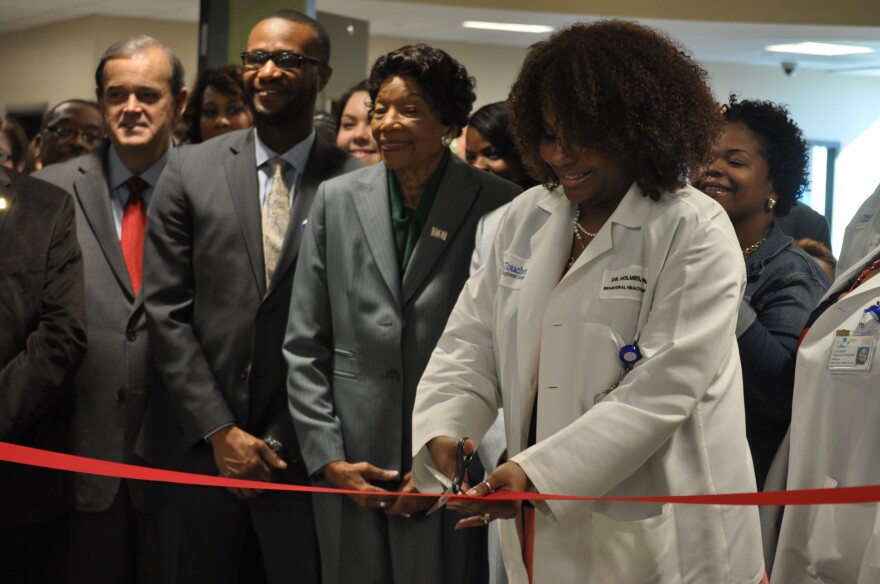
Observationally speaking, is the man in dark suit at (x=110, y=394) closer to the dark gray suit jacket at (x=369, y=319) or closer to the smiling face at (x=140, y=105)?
the smiling face at (x=140, y=105)

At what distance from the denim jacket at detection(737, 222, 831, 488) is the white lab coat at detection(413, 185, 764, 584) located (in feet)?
1.79

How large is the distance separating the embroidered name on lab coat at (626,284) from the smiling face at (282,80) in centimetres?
158

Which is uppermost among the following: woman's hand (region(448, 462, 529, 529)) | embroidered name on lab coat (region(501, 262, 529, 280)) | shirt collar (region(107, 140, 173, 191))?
shirt collar (region(107, 140, 173, 191))

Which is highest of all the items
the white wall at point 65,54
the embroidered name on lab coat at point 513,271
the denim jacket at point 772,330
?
the white wall at point 65,54

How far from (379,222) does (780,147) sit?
3.85 feet

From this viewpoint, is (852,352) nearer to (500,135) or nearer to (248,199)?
(248,199)

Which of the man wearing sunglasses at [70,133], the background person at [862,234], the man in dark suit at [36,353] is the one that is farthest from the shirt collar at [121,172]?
the background person at [862,234]

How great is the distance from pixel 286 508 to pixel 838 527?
5.32 feet

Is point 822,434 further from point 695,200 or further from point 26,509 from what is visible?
point 26,509

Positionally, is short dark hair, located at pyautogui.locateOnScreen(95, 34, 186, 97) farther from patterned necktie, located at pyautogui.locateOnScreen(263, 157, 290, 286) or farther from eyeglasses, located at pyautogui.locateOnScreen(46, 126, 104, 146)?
eyeglasses, located at pyautogui.locateOnScreen(46, 126, 104, 146)

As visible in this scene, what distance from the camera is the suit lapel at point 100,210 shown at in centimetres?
375

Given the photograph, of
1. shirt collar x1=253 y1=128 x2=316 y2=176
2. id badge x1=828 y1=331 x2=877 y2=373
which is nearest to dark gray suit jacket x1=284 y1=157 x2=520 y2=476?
shirt collar x1=253 y1=128 x2=316 y2=176

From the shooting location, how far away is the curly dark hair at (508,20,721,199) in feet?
7.89

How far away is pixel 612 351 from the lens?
7.66 feet
